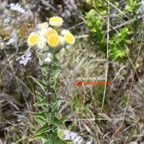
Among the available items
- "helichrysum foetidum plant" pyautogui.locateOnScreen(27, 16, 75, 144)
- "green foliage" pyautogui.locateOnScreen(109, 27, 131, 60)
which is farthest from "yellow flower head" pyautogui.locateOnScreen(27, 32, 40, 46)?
"green foliage" pyautogui.locateOnScreen(109, 27, 131, 60)

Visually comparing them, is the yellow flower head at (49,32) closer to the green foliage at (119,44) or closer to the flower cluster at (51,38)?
the flower cluster at (51,38)

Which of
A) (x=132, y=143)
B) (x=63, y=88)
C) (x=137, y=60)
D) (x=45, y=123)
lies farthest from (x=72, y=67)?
(x=45, y=123)

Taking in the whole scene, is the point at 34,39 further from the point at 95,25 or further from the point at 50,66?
the point at 95,25

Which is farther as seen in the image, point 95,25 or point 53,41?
point 95,25

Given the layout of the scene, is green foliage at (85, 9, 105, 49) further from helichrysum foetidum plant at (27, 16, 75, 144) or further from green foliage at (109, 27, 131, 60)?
helichrysum foetidum plant at (27, 16, 75, 144)

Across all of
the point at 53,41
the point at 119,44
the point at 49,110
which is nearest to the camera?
the point at 53,41

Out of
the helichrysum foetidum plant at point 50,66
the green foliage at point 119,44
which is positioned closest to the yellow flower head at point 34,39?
the helichrysum foetidum plant at point 50,66

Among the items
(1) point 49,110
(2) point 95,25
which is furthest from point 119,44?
(1) point 49,110

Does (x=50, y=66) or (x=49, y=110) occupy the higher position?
(x=50, y=66)
